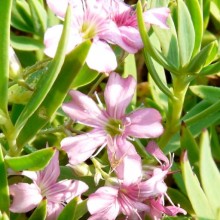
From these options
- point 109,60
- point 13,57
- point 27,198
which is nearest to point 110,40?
point 109,60

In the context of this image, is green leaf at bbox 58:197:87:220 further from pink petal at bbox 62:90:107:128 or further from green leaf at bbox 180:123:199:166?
green leaf at bbox 180:123:199:166

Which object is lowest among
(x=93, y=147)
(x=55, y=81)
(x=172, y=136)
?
(x=172, y=136)

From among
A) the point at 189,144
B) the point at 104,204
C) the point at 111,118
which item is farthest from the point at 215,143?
the point at 104,204

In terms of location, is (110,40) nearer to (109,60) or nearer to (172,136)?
(109,60)

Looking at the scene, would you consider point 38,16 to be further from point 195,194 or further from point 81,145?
point 195,194

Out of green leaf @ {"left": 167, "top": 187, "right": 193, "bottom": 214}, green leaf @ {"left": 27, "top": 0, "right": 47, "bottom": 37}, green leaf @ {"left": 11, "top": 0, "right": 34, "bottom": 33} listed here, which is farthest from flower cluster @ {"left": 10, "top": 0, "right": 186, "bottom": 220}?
green leaf @ {"left": 11, "top": 0, "right": 34, "bottom": 33}

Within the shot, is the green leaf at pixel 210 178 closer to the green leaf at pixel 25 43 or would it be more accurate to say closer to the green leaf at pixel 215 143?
the green leaf at pixel 215 143
